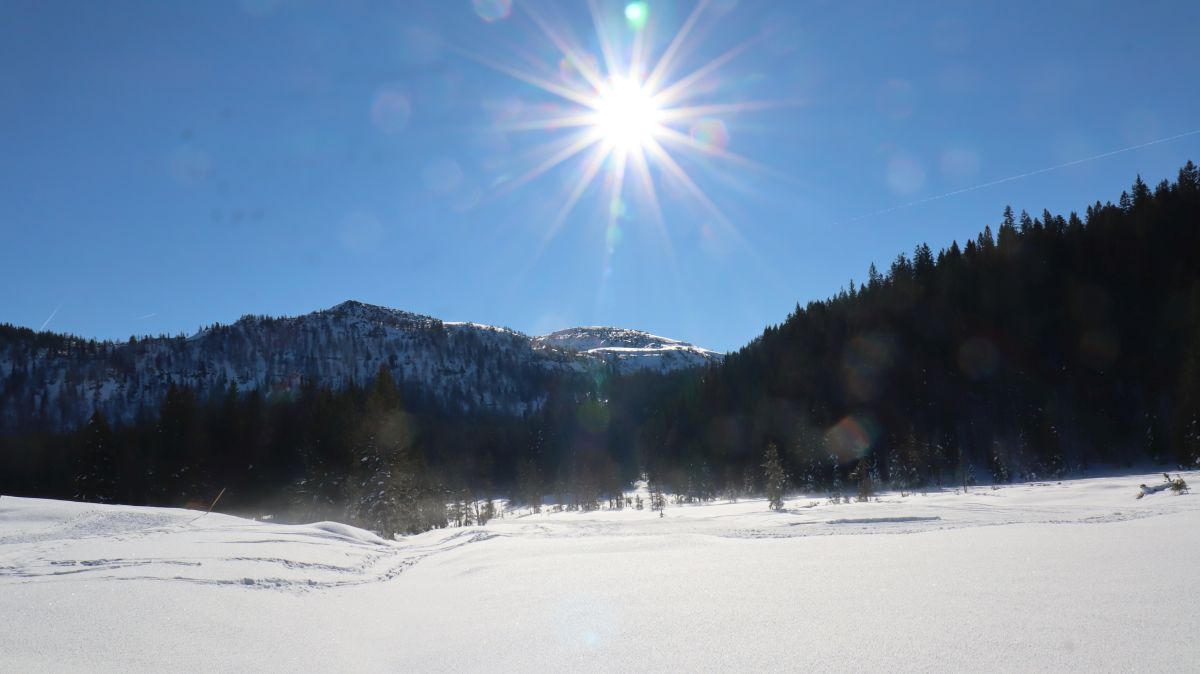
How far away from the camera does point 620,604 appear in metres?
5.21

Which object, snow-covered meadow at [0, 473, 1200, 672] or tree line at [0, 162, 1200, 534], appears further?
tree line at [0, 162, 1200, 534]

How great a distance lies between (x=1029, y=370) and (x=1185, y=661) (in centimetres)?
4543

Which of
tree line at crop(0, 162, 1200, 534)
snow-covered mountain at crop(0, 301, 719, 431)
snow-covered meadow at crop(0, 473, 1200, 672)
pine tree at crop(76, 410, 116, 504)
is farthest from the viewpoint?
snow-covered mountain at crop(0, 301, 719, 431)

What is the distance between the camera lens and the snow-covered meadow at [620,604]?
363 centimetres

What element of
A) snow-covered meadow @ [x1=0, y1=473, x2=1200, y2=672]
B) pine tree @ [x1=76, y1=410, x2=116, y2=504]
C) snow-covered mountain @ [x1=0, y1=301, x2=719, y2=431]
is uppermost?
snow-covered mountain @ [x1=0, y1=301, x2=719, y2=431]

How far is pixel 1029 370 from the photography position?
131 feet

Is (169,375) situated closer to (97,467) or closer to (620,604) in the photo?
(97,467)

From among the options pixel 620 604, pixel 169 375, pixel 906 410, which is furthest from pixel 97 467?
pixel 169 375

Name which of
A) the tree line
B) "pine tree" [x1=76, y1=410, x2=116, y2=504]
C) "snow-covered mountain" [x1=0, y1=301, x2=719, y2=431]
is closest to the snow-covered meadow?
the tree line

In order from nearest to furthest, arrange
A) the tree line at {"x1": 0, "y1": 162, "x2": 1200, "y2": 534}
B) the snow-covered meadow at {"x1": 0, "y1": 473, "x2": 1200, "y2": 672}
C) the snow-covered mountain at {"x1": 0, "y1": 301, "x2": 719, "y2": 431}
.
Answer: the snow-covered meadow at {"x1": 0, "y1": 473, "x2": 1200, "y2": 672}
the tree line at {"x1": 0, "y1": 162, "x2": 1200, "y2": 534}
the snow-covered mountain at {"x1": 0, "y1": 301, "x2": 719, "y2": 431}

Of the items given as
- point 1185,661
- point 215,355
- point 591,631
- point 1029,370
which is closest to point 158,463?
point 591,631

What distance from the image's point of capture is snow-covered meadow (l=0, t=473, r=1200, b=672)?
363 centimetres

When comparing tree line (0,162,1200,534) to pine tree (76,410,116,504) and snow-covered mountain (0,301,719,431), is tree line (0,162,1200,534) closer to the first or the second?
pine tree (76,410,116,504)

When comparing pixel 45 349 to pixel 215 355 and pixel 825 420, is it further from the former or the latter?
pixel 825 420
